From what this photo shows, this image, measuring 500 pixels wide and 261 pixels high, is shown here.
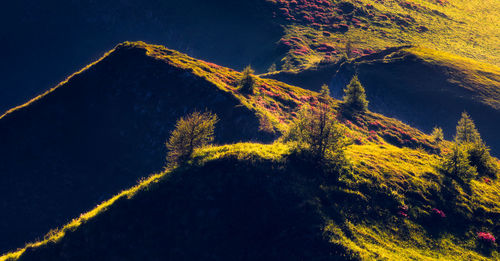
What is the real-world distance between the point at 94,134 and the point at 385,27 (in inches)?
6093

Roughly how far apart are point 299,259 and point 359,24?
501 ft

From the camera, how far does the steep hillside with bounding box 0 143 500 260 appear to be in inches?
945

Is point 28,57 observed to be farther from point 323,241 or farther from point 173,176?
point 323,241

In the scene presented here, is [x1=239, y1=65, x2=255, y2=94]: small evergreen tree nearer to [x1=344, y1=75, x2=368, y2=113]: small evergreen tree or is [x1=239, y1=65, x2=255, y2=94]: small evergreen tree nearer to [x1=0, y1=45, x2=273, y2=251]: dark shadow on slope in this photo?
[x1=0, y1=45, x2=273, y2=251]: dark shadow on slope

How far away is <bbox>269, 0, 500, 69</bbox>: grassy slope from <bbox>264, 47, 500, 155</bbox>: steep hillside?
50.2 feet

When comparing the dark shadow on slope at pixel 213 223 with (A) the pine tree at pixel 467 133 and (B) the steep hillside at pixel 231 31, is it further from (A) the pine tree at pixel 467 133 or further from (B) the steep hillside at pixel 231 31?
(B) the steep hillside at pixel 231 31

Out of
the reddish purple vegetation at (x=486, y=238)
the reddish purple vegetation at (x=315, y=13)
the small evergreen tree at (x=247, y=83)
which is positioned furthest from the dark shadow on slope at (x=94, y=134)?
the reddish purple vegetation at (x=315, y=13)

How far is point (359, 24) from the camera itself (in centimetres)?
14138

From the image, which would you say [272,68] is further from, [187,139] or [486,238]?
[486,238]

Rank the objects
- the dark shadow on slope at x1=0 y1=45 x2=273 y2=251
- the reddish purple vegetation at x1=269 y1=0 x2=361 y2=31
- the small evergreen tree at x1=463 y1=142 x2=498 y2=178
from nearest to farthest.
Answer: the small evergreen tree at x1=463 y1=142 x2=498 y2=178
the dark shadow on slope at x1=0 y1=45 x2=273 y2=251
the reddish purple vegetation at x1=269 y1=0 x2=361 y2=31

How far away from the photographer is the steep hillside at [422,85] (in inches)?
3056

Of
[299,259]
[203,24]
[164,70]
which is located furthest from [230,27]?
[299,259]

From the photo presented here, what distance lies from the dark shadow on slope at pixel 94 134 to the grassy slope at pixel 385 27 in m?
64.0

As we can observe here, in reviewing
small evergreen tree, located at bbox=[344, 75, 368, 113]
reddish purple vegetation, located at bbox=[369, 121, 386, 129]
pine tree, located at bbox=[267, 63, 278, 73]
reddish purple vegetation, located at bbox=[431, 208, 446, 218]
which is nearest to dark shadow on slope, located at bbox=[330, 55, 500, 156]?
small evergreen tree, located at bbox=[344, 75, 368, 113]
